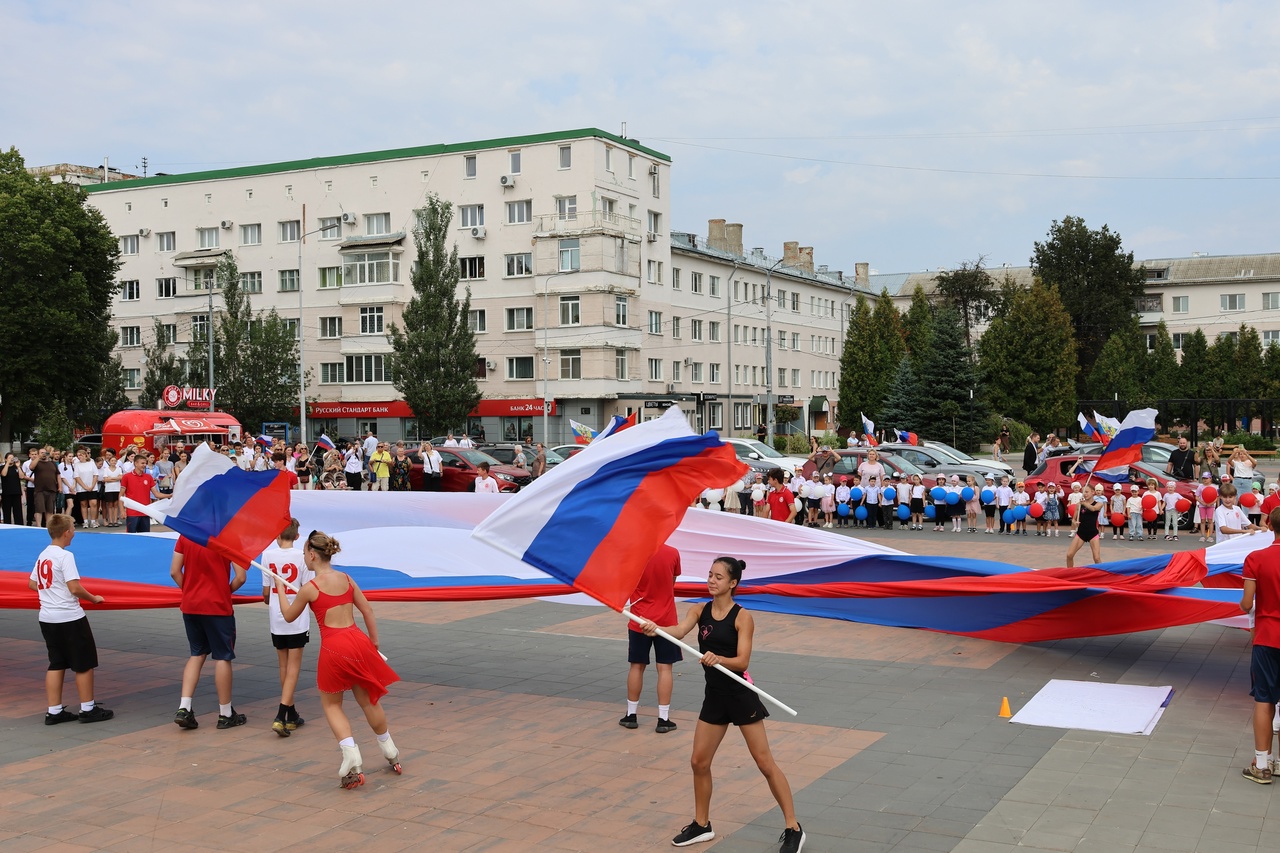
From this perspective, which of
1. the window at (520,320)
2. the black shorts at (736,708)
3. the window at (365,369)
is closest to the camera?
the black shorts at (736,708)

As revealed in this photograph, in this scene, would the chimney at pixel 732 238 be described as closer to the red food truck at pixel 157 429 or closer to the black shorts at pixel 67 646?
the red food truck at pixel 157 429

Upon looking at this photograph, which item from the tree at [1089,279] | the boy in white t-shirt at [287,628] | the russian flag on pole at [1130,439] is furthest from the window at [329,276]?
the boy in white t-shirt at [287,628]

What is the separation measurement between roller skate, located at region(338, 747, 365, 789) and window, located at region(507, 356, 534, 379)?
174 ft

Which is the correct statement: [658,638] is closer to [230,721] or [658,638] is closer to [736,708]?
[736,708]

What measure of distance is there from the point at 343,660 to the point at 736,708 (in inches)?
115

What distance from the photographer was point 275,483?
9.45m

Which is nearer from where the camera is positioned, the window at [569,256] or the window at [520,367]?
the window at [569,256]

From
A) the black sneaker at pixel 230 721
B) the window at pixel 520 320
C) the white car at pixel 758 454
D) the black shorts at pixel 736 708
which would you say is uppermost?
the window at pixel 520 320

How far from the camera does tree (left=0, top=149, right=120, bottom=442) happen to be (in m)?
47.8

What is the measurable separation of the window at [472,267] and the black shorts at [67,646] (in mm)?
53112

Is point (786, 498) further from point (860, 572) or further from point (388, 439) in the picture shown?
point (388, 439)

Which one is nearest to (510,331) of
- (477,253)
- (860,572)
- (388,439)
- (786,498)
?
(477,253)

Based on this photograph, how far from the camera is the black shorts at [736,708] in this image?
6344 millimetres

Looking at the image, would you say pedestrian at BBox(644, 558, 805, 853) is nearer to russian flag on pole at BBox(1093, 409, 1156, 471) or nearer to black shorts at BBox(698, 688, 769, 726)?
black shorts at BBox(698, 688, 769, 726)
